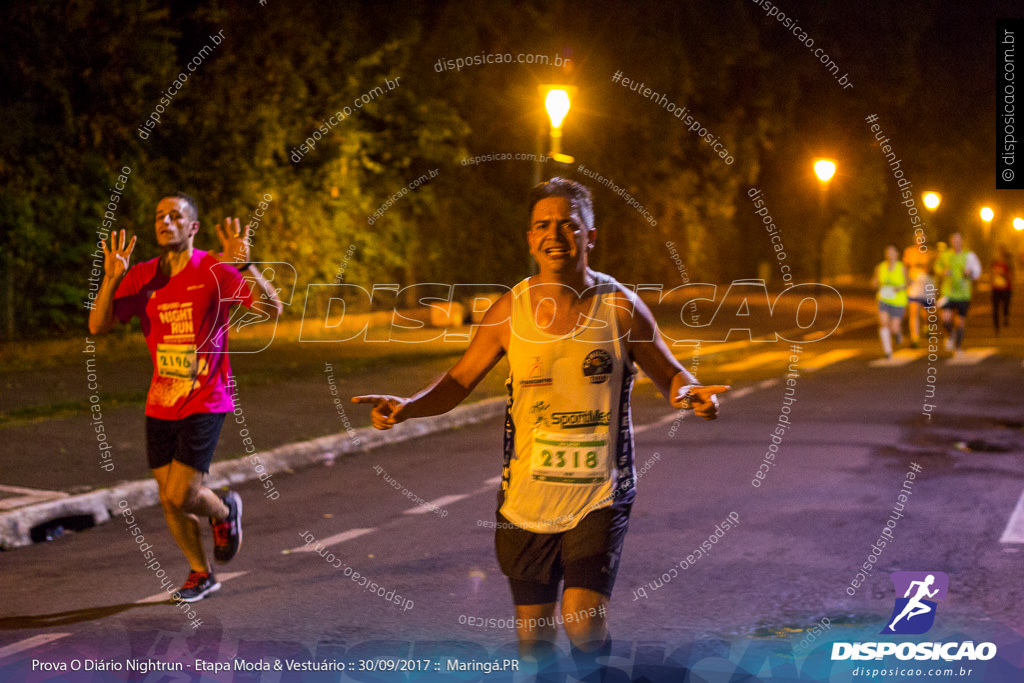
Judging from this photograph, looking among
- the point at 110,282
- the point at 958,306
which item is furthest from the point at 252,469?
the point at 958,306

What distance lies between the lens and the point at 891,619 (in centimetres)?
580

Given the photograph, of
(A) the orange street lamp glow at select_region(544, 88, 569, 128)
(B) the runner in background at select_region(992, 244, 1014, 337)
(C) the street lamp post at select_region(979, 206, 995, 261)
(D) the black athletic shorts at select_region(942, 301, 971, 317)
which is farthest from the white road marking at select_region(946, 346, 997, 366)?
(C) the street lamp post at select_region(979, 206, 995, 261)

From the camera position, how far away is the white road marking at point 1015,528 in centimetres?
735

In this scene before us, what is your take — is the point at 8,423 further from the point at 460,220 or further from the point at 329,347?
the point at 460,220

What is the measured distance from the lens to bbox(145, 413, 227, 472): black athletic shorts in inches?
234

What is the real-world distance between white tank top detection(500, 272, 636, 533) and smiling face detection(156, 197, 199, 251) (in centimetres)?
250

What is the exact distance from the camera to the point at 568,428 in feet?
13.1

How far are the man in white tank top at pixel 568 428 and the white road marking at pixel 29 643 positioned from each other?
7.35 ft

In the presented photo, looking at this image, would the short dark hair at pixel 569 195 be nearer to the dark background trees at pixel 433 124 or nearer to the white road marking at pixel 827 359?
the dark background trees at pixel 433 124

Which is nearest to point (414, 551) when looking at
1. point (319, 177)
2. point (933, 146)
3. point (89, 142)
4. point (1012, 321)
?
point (89, 142)

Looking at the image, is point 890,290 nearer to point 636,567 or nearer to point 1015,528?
point 1015,528

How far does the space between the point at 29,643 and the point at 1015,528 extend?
5.64m

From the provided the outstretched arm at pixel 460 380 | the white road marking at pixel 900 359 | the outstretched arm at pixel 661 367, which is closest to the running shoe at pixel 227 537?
the outstretched arm at pixel 460 380

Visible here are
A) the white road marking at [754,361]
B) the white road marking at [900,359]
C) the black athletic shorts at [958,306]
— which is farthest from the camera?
the black athletic shorts at [958,306]
